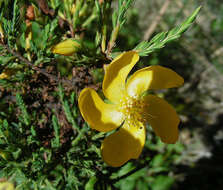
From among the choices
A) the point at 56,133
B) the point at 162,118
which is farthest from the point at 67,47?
the point at 162,118

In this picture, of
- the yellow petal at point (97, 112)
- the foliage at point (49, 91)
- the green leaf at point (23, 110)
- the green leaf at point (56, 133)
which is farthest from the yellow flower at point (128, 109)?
the green leaf at point (23, 110)

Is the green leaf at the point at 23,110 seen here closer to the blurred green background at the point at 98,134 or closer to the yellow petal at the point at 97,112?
the blurred green background at the point at 98,134

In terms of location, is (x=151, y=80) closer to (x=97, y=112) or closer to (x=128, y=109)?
(x=128, y=109)

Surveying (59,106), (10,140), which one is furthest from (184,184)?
(10,140)

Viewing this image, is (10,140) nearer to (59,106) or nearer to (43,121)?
(43,121)

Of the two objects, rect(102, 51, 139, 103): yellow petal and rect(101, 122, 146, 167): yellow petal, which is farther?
rect(101, 122, 146, 167): yellow petal

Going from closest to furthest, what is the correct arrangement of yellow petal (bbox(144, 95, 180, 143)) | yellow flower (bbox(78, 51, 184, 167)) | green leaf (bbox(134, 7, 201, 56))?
1. green leaf (bbox(134, 7, 201, 56))
2. yellow flower (bbox(78, 51, 184, 167))
3. yellow petal (bbox(144, 95, 180, 143))

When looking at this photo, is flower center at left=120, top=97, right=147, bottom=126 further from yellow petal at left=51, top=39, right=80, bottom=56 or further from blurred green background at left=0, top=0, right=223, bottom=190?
yellow petal at left=51, top=39, right=80, bottom=56

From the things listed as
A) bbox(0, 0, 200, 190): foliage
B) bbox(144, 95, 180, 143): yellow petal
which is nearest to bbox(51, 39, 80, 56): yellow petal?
bbox(0, 0, 200, 190): foliage
